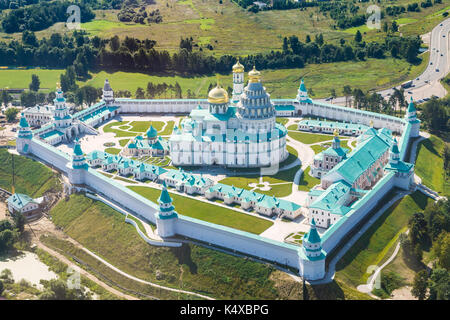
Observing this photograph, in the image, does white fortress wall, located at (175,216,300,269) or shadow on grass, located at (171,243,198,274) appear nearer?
white fortress wall, located at (175,216,300,269)

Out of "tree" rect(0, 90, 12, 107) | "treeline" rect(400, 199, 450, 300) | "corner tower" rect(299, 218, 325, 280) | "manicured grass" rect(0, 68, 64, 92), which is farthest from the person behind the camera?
"manicured grass" rect(0, 68, 64, 92)

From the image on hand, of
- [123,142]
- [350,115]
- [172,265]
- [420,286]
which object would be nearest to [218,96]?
[123,142]

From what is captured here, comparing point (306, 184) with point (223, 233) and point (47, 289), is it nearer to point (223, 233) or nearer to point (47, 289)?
point (223, 233)

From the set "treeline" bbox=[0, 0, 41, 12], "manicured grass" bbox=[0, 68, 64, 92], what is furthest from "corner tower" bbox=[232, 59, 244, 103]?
"treeline" bbox=[0, 0, 41, 12]

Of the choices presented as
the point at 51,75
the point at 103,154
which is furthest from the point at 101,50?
the point at 103,154

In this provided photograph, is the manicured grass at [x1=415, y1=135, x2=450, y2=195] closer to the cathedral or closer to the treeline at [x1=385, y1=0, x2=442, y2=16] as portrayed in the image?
the cathedral

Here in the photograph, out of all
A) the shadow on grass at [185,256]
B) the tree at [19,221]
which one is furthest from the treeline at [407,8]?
the tree at [19,221]

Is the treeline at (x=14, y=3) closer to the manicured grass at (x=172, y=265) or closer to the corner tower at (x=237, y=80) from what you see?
the corner tower at (x=237, y=80)

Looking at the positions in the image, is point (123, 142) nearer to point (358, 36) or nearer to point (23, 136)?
point (23, 136)
